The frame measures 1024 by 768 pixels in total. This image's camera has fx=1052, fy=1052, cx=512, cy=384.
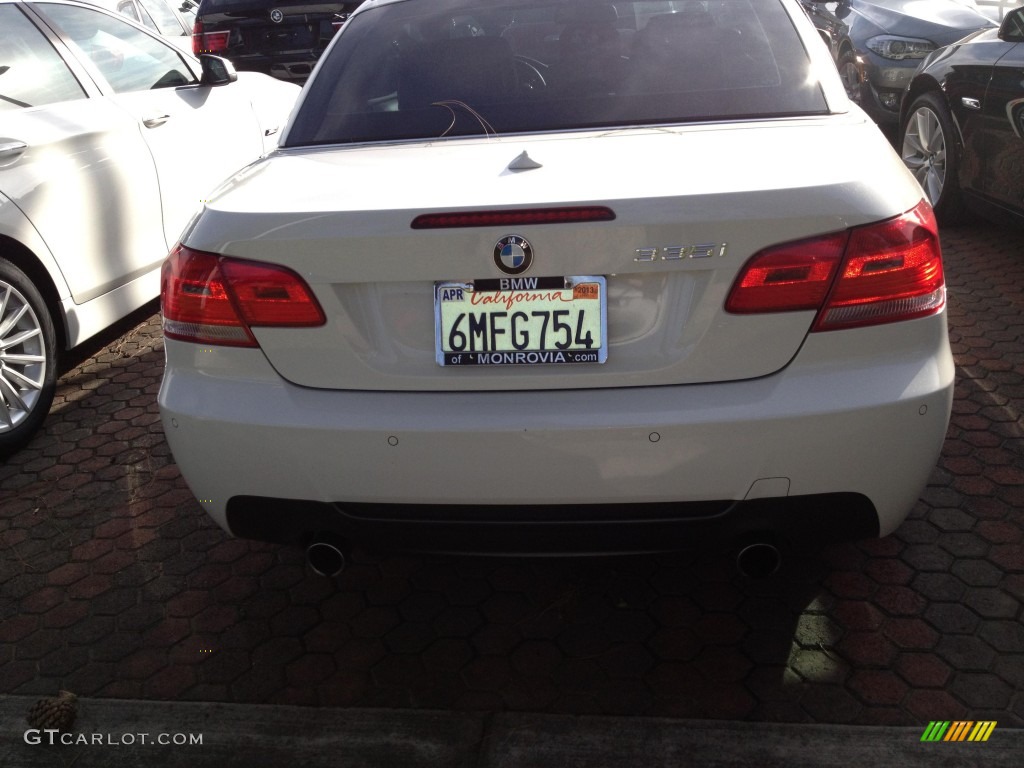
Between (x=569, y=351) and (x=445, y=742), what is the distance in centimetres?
94

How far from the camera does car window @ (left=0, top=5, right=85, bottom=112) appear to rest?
14.1 ft

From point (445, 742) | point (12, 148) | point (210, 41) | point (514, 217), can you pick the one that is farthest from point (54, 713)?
point (210, 41)

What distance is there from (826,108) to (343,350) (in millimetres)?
1455

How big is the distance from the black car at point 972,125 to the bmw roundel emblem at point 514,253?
A: 374cm

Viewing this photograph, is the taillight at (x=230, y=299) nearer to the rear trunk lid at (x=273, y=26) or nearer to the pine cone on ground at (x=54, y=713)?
the pine cone on ground at (x=54, y=713)

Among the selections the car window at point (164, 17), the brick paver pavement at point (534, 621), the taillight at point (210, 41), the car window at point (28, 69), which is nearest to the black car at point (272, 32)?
the taillight at point (210, 41)

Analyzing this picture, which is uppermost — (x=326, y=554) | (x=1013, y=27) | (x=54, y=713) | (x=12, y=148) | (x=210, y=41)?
(x=12, y=148)

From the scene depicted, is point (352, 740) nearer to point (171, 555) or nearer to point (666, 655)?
point (666, 655)

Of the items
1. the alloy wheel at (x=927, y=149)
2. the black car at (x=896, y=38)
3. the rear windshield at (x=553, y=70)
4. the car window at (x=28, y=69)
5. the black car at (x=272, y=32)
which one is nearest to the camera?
the rear windshield at (x=553, y=70)

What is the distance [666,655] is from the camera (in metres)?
2.71

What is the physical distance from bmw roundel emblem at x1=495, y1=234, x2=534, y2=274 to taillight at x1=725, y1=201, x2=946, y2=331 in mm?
424

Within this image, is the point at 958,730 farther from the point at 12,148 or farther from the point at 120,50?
the point at 120,50

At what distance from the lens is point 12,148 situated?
3998 mm

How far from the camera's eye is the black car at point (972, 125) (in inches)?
201
